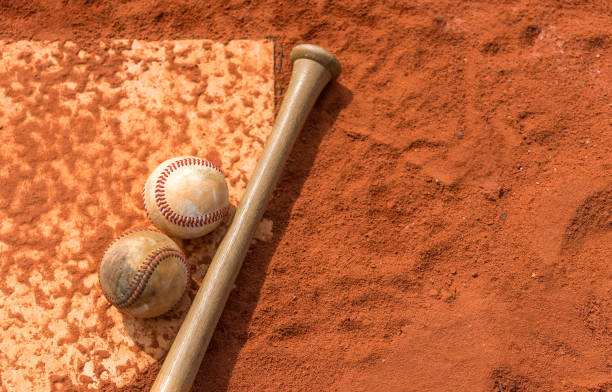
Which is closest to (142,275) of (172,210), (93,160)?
(172,210)

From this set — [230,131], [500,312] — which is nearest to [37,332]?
[230,131]

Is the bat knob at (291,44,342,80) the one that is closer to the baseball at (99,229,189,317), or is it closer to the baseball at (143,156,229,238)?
the baseball at (143,156,229,238)

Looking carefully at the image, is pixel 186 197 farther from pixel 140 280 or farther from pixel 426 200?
pixel 426 200

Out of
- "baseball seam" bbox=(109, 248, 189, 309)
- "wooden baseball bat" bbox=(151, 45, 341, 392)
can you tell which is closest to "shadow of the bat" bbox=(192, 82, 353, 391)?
"wooden baseball bat" bbox=(151, 45, 341, 392)

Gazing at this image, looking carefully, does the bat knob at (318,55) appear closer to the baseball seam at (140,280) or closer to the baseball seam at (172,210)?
the baseball seam at (172,210)

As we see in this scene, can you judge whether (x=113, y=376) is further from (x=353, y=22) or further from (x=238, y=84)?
(x=353, y=22)
